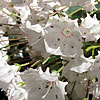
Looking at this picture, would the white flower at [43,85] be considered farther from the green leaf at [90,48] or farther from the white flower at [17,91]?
the green leaf at [90,48]

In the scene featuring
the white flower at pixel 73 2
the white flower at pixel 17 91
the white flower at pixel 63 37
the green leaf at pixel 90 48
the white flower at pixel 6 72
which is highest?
the white flower at pixel 73 2

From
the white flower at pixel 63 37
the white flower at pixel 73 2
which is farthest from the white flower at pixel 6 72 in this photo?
the white flower at pixel 73 2

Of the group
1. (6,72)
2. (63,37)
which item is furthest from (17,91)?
(63,37)

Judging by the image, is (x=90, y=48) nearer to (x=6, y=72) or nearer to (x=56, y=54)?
(x=56, y=54)

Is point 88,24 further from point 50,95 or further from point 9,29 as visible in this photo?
point 9,29

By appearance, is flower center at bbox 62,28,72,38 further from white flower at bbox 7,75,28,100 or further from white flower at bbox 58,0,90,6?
white flower at bbox 7,75,28,100

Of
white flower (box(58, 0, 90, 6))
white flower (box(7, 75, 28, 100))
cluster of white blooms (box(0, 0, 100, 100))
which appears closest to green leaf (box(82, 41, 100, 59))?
cluster of white blooms (box(0, 0, 100, 100))

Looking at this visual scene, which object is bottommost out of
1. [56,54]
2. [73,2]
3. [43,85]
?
[43,85]
